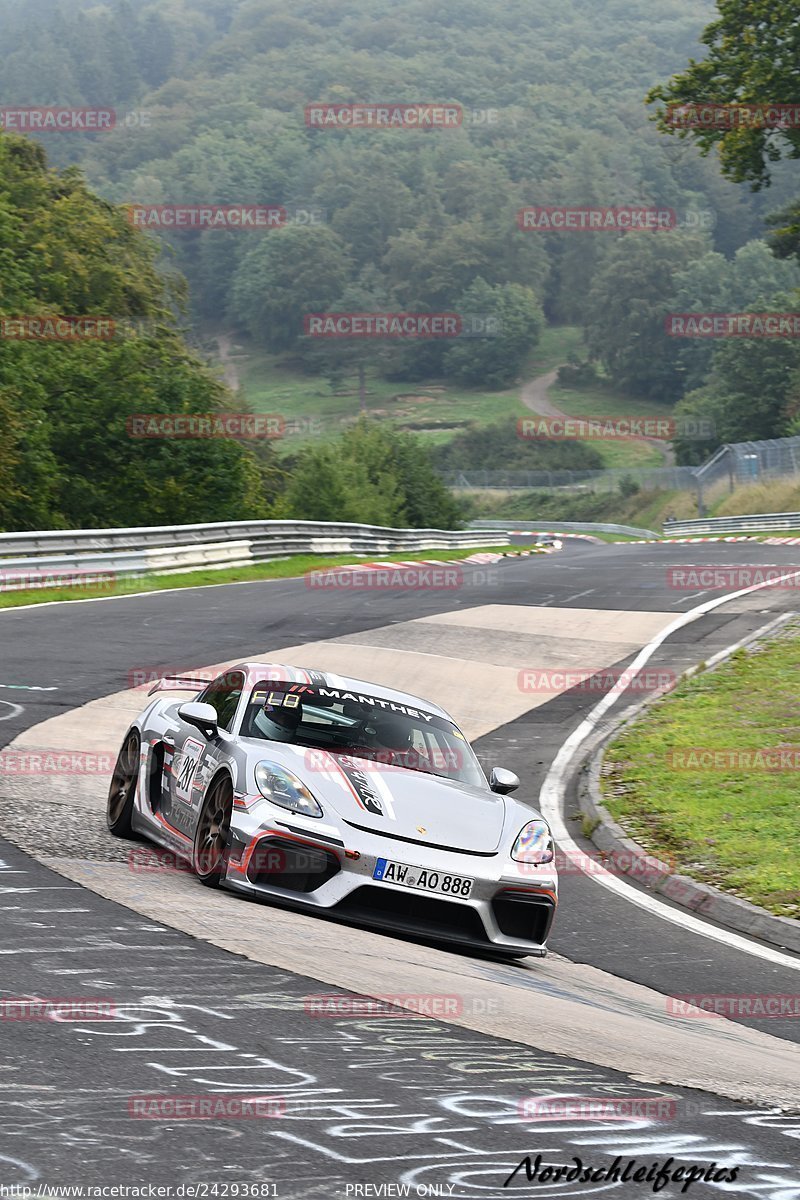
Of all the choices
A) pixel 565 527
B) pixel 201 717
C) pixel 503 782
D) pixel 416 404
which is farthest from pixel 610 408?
pixel 201 717

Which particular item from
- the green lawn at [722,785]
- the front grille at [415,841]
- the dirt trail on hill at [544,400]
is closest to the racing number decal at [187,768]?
the front grille at [415,841]

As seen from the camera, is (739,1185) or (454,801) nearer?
(739,1185)

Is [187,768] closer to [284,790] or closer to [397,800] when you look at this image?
[284,790]

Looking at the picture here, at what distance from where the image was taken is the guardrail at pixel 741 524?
60.9 m

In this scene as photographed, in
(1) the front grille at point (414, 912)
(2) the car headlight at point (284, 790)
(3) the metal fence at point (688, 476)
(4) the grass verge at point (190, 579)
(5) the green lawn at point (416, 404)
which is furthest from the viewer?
(5) the green lawn at point (416, 404)

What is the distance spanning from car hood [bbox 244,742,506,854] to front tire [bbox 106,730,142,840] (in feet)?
4.92

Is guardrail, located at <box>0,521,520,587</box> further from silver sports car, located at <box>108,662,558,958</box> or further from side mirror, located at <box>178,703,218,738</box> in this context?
side mirror, located at <box>178,703,218,738</box>

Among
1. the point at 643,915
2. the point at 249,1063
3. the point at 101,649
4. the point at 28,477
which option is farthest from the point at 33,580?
the point at 249,1063

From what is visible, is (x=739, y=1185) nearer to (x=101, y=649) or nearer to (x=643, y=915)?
(x=643, y=915)

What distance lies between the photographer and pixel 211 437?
128 ft

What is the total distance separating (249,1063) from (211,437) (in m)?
34.8

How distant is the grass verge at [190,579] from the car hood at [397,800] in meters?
16.2

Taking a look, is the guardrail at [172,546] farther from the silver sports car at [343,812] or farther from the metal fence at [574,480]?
the metal fence at [574,480]

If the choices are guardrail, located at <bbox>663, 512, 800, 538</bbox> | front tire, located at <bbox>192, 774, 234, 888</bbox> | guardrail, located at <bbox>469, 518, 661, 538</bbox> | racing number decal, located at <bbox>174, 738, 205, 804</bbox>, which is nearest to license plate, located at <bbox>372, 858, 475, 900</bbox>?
front tire, located at <bbox>192, 774, 234, 888</bbox>
